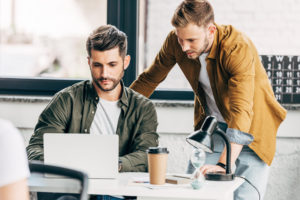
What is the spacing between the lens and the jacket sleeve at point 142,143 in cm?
238

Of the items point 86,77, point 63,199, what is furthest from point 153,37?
point 63,199

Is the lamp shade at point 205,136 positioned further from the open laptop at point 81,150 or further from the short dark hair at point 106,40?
the short dark hair at point 106,40

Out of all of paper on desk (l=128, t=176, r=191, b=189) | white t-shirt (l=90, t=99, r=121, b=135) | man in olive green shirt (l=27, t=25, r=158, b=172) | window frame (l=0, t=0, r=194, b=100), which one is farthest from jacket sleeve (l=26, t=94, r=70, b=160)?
window frame (l=0, t=0, r=194, b=100)

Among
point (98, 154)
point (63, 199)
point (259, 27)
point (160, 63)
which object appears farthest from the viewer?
point (259, 27)

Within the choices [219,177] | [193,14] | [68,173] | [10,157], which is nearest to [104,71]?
[193,14]

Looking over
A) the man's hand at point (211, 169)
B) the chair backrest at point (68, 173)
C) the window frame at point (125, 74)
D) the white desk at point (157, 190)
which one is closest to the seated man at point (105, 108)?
the man's hand at point (211, 169)

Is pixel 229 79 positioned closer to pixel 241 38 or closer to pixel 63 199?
pixel 241 38

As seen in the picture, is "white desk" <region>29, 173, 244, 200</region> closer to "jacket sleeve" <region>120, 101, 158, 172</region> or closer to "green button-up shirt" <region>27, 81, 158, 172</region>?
"jacket sleeve" <region>120, 101, 158, 172</region>

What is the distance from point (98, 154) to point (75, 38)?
5.90ft

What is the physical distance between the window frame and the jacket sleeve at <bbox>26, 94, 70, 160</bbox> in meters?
1.03

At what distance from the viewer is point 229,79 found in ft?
8.04

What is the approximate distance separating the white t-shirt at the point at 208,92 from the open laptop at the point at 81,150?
81 cm

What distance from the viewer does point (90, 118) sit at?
2.57 meters

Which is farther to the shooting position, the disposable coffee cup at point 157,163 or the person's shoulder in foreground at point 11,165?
the disposable coffee cup at point 157,163
